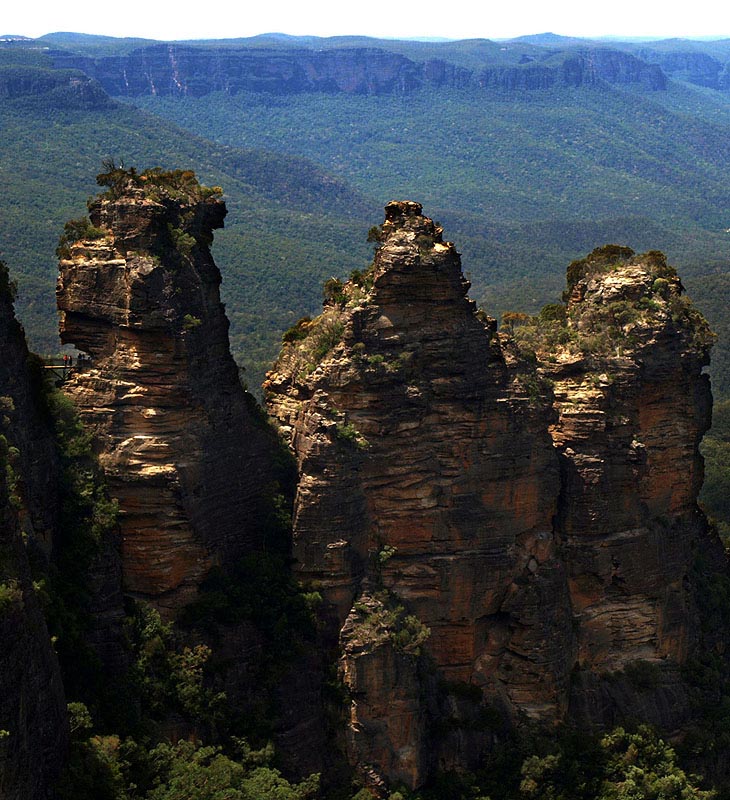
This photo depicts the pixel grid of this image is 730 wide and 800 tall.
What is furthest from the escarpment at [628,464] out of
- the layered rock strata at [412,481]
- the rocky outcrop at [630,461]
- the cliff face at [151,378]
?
the cliff face at [151,378]

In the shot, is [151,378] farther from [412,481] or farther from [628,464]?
[628,464]

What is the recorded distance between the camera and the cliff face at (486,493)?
136 ft

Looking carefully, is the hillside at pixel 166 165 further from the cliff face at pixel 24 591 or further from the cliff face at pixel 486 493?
the cliff face at pixel 24 591

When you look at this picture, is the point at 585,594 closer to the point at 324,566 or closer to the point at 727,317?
the point at 324,566

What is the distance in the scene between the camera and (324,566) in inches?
1628

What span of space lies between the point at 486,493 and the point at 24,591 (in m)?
14.8

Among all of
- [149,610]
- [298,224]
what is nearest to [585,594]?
[149,610]

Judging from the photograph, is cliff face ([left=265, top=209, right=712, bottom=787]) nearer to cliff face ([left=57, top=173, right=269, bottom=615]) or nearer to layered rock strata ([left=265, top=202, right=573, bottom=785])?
layered rock strata ([left=265, top=202, right=573, bottom=785])

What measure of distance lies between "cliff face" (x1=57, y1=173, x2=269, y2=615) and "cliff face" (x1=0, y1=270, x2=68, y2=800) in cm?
192

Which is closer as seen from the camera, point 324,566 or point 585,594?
point 324,566

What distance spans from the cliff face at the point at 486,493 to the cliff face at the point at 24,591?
742 centimetres

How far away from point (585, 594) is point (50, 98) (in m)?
141

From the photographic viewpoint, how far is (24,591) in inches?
1271

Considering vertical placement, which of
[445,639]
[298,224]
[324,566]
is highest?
[324,566]
